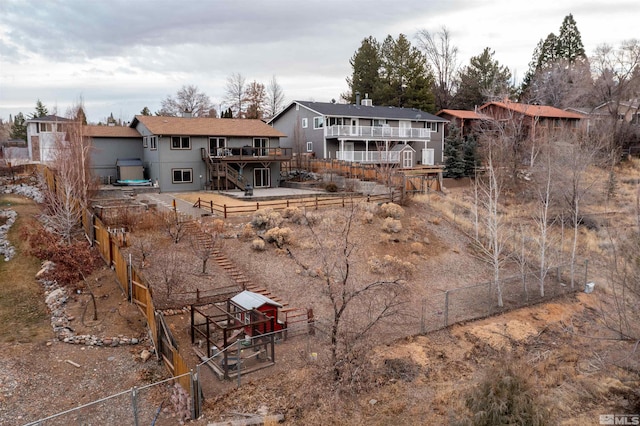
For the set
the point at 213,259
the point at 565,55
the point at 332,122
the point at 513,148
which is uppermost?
the point at 565,55

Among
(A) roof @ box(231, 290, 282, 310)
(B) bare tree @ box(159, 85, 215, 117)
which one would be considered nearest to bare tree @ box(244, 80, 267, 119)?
(B) bare tree @ box(159, 85, 215, 117)

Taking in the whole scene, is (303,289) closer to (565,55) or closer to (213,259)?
(213,259)

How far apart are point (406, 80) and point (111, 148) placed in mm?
41023

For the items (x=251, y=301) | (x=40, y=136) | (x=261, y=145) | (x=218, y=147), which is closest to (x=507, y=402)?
(x=251, y=301)

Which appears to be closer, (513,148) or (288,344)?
(288,344)

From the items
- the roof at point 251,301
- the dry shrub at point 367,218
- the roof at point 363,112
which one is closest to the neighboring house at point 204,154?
the roof at point 363,112

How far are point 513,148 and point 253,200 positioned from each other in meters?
24.0

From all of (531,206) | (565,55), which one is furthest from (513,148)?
(565,55)

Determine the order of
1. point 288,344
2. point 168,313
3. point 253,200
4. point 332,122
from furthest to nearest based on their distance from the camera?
point 332,122 → point 253,200 → point 168,313 → point 288,344

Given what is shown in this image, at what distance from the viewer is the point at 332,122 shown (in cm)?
4522

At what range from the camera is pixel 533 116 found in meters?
48.1

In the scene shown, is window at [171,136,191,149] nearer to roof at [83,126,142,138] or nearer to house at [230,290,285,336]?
roof at [83,126,142,138]

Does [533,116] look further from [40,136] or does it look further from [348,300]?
[40,136]

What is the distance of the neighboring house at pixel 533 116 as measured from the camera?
47500mm
